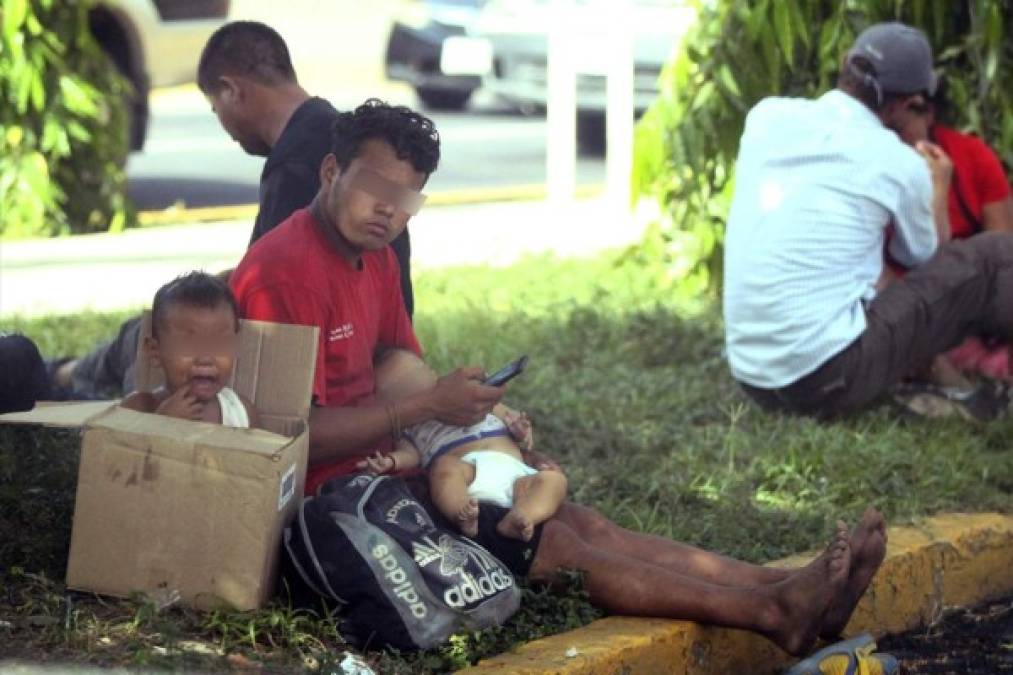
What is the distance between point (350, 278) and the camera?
4.52 meters

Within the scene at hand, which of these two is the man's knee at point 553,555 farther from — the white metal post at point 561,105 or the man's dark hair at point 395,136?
the white metal post at point 561,105

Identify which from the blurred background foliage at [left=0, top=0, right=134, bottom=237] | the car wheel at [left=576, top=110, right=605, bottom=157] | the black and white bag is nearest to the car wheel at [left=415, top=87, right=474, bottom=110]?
the car wheel at [left=576, top=110, right=605, bottom=157]

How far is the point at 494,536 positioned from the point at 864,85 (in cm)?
270

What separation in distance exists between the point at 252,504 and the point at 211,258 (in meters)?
5.65

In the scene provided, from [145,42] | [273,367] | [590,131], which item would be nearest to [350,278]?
[273,367]

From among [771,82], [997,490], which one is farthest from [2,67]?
[997,490]

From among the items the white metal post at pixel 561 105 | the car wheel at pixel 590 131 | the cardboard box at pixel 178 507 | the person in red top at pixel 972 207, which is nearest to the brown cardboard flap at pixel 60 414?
the cardboard box at pixel 178 507

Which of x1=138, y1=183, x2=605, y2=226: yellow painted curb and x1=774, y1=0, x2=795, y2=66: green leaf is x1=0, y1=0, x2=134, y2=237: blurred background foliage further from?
x1=774, y1=0, x2=795, y2=66: green leaf

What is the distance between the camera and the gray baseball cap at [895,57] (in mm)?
6375

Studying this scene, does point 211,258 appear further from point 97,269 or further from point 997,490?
point 997,490

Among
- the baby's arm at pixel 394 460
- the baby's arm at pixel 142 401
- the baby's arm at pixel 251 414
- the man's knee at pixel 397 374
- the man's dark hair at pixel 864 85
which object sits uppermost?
the man's dark hair at pixel 864 85

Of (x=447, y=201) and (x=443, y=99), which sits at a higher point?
(x=447, y=201)

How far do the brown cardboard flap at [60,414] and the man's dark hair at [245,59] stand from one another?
1.34 metres

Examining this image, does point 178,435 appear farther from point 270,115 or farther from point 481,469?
point 270,115
